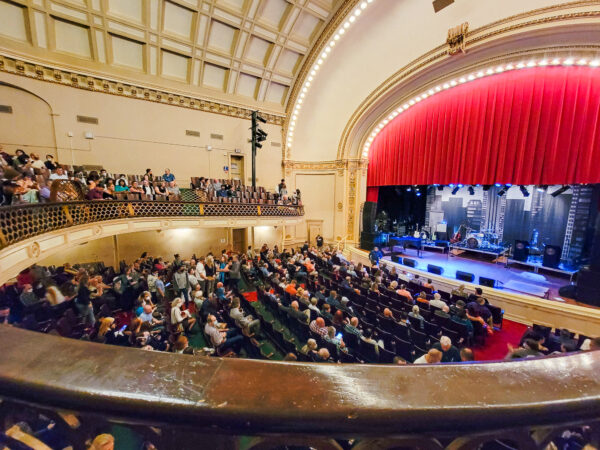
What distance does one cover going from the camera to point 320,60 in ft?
44.5

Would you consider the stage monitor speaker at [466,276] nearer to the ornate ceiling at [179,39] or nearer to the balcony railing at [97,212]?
the balcony railing at [97,212]

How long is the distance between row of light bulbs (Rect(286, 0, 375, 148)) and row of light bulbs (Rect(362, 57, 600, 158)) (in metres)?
4.52

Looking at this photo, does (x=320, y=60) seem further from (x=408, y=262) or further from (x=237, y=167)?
(x=408, y=262)

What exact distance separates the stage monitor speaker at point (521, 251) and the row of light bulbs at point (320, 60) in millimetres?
12002

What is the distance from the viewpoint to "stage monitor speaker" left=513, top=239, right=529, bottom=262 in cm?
1137

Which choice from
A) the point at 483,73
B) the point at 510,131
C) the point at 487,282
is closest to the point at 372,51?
the point at 483,73

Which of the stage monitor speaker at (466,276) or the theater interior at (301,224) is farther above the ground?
the theater interior at (301,224)

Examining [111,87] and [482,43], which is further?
[111,87]

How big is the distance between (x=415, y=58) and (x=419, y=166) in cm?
471

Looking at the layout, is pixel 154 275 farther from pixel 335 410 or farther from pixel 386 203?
pixel 386 203

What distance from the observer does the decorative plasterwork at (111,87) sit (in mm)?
9812

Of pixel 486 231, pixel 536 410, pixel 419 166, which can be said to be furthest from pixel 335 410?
pixel 486 231

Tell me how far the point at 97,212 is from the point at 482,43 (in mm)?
14090

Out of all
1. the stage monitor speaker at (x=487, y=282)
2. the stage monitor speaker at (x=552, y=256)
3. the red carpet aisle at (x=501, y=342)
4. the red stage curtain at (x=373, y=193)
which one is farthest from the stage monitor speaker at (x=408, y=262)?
the red stage curtain at (x=373, y=193)
